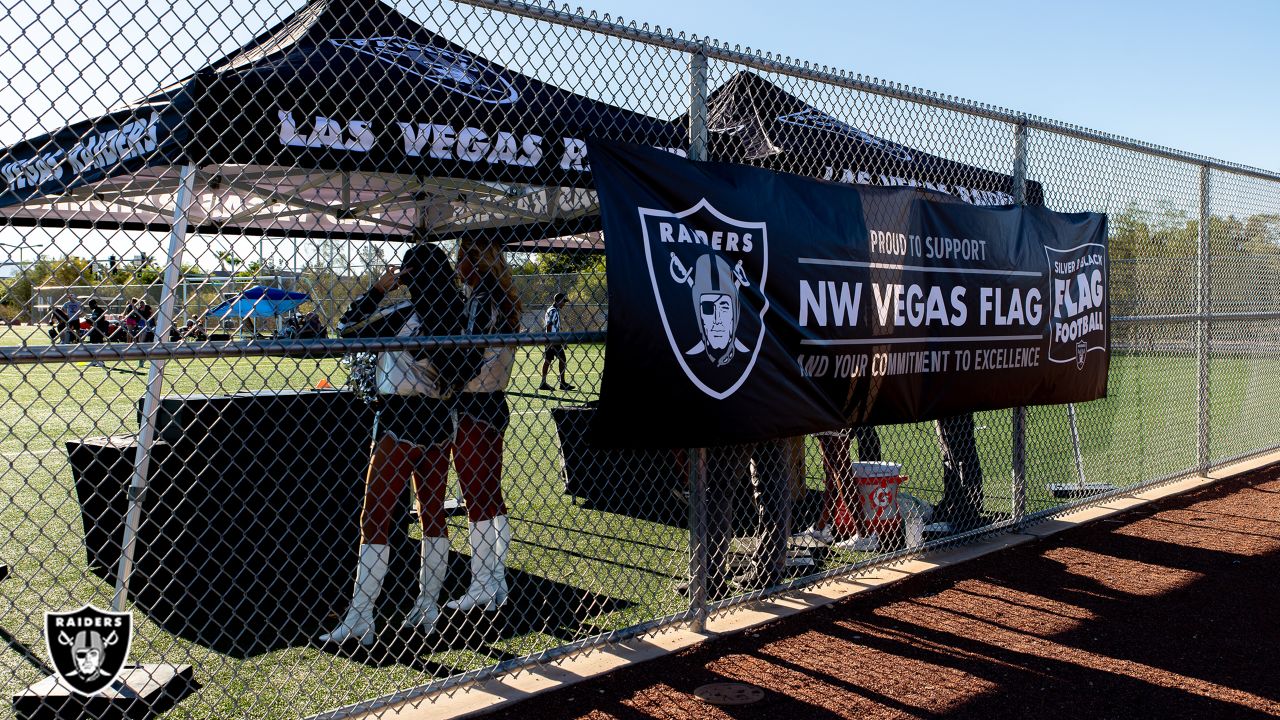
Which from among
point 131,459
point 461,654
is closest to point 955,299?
point 461,654

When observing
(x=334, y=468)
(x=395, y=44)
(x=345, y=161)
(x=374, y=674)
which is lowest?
(x=374, y=674)

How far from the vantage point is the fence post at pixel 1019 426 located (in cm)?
612

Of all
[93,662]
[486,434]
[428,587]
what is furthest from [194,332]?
[428,587]

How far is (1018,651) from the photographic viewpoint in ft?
13.8

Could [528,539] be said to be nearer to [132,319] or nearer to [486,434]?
[486,434]

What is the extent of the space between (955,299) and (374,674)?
3.61 meters

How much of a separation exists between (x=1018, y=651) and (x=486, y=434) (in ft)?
8.83

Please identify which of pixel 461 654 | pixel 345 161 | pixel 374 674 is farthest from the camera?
pixel 461 654

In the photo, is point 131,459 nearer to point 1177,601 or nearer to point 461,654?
point 461,654

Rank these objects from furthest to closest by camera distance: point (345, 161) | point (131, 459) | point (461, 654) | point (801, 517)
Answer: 1. point (801, 517)
2. point (131, 459)
3. point (461, 654)
4. point (345, 161)

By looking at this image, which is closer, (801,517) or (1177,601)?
(1177,601)

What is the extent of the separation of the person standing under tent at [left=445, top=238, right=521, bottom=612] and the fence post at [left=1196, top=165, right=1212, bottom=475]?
6.31 meters

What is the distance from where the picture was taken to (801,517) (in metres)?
6.35

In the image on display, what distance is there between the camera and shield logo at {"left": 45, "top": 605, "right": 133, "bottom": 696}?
9.41ft
